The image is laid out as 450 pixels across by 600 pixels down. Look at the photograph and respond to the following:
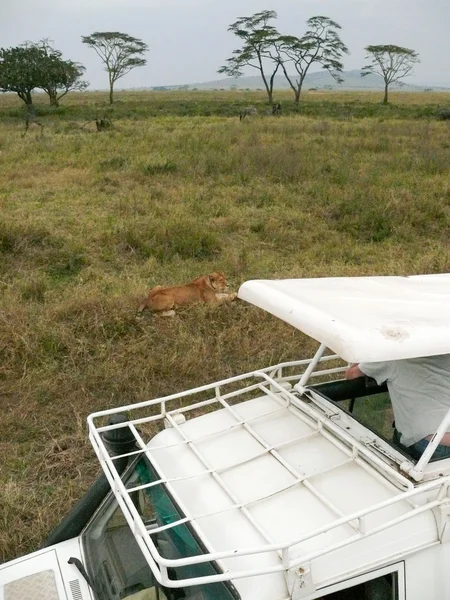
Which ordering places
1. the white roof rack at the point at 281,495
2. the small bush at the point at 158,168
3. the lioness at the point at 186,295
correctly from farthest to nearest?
the small bush at the point at 158,168 < the lioness at the point at 186,295 < the white roof rack at the point at 281,495

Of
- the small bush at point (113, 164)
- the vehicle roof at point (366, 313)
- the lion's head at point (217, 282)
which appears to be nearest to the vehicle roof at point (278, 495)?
the vehicle roof at point (366, 313)

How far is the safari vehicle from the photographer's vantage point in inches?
70.9

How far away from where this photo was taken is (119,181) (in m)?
11.0

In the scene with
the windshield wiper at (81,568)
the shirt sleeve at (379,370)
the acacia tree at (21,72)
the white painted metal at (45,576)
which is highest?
the acacia tree at (21,72)

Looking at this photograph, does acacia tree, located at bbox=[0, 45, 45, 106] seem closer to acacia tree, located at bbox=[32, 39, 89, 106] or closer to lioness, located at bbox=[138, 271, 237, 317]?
acacia tree, located at bbox=[32, 39, 89, 106]

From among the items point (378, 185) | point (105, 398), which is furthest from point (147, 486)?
point (378, 185)

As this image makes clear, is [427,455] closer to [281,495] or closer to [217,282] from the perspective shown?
[281,495]

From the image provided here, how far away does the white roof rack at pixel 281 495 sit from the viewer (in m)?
1.75

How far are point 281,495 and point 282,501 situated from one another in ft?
0.09

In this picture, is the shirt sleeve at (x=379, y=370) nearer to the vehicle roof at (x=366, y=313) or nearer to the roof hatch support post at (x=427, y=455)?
the vehicle roof at (x=366, y=313)

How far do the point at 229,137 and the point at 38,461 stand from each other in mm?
12447

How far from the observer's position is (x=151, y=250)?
7.50m

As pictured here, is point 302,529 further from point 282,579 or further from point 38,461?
point 38,461

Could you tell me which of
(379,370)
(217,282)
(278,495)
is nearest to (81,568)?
(278,495)
